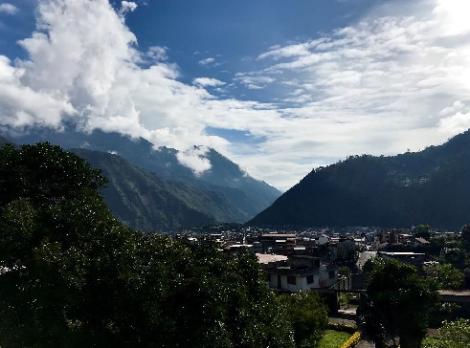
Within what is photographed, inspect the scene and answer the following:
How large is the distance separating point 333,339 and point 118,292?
31.9 metres

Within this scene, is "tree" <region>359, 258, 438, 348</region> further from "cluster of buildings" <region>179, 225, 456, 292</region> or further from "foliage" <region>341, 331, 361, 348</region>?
"cluster of buildings" <region>179, 225, 456, 292</region>

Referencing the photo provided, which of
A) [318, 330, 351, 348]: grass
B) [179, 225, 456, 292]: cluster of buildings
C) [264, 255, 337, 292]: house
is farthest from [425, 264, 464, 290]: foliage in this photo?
[318, 330, 351, 348]: grass

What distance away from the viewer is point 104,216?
33.5 metres

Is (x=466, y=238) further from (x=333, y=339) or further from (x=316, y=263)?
(x=333, y=339)

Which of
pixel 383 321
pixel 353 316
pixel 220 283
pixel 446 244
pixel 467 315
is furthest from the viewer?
pixel 446 244

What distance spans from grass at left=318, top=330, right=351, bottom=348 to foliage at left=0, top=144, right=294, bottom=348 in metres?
20.8

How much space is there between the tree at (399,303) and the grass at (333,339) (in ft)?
24.0

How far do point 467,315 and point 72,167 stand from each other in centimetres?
4721

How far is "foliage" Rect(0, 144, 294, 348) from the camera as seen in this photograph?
2358 centimetres

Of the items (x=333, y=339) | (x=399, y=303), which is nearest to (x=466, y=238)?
(x=333, y=339)

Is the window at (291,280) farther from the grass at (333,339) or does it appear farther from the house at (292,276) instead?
the grass at (333,339)

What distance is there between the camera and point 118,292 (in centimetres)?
2394

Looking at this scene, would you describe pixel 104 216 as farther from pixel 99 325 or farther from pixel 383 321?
pixel 383 321

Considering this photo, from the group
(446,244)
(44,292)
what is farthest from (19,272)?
(446,244)
